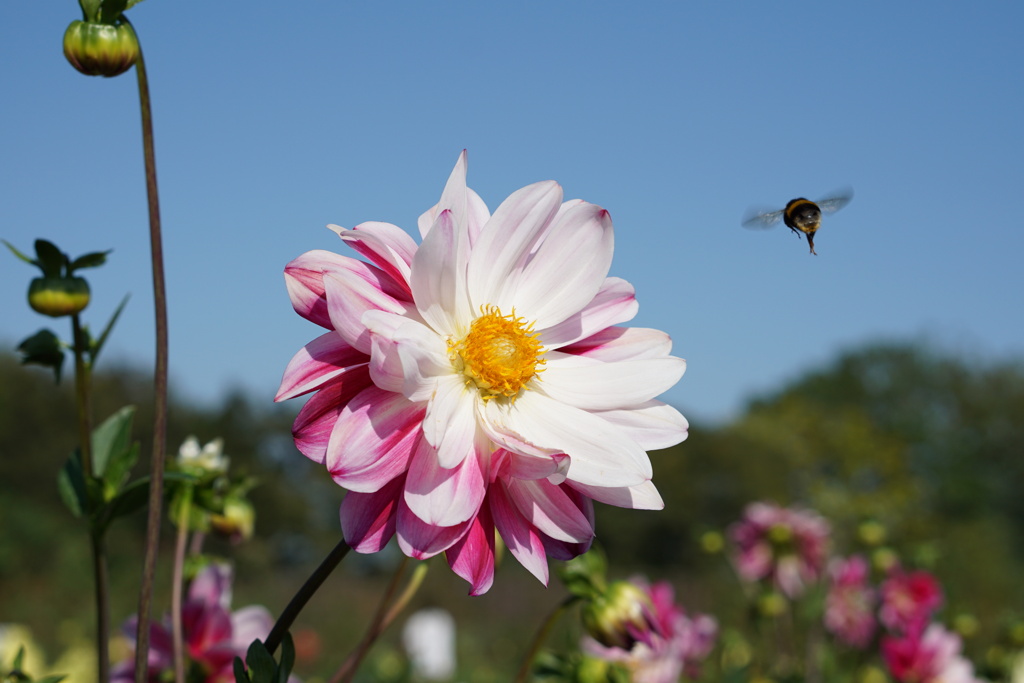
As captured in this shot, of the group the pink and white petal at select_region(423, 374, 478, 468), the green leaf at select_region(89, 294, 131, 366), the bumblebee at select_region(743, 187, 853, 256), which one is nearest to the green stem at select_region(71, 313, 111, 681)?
the green leaf at select_region(89, 294, 131, 366)

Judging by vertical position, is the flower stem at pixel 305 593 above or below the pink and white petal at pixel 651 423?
below

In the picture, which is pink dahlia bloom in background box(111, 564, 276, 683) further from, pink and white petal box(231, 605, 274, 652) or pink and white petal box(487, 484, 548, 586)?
pink and white petal box(487, 484, 548, 586)

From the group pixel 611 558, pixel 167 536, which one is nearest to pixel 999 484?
pixel 611 558

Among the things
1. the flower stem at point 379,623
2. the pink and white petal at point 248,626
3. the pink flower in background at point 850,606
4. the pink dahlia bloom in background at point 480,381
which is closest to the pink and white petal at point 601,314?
the pink dahlia bloom in background at point 480,381

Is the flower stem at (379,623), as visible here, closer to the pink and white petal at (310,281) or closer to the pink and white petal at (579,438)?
the pink and white petal at (579,438)

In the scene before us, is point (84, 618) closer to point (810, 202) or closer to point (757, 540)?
point (757, 540)

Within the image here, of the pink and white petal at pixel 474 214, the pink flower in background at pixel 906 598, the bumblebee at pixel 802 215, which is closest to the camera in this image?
the pink and white petal at pixel 474 214

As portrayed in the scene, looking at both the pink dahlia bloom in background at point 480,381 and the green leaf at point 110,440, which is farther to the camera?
the green leaf at point 110,440
